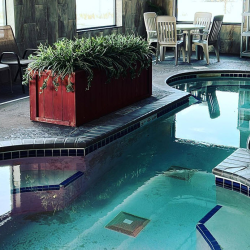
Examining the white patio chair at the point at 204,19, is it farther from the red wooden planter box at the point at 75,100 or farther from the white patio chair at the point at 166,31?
the red wooden planter box at the point at 75,100

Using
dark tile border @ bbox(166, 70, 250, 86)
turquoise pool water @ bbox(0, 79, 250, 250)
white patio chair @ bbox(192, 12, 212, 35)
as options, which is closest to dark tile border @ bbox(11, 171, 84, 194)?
turquoise pool water @ bbox(0, 79, 250, 250)

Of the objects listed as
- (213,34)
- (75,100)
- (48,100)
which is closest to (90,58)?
Result: (75,100)

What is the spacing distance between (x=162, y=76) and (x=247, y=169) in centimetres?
484

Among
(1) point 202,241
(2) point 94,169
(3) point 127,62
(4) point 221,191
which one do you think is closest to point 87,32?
(3) point 127,62

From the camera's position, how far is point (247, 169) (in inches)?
131

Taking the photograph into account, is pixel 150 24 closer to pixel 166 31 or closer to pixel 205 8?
pixel 166 31

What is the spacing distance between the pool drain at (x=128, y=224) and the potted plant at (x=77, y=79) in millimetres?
1871

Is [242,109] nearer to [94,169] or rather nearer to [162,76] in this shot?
[162,76]

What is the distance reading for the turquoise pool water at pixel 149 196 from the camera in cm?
279

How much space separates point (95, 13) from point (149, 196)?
733 cm

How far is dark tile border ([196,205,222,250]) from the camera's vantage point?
8.48 ft

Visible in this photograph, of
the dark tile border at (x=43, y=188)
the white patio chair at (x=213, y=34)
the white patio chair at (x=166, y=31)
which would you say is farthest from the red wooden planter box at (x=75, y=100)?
the white patio chair at (x=213, y=34)

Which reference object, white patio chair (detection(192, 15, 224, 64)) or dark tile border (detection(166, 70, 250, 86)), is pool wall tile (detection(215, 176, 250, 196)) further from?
white patio chair (detection(192, 15, 224, 64))

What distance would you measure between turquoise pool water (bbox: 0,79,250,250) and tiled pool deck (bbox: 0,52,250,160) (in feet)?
0.47
